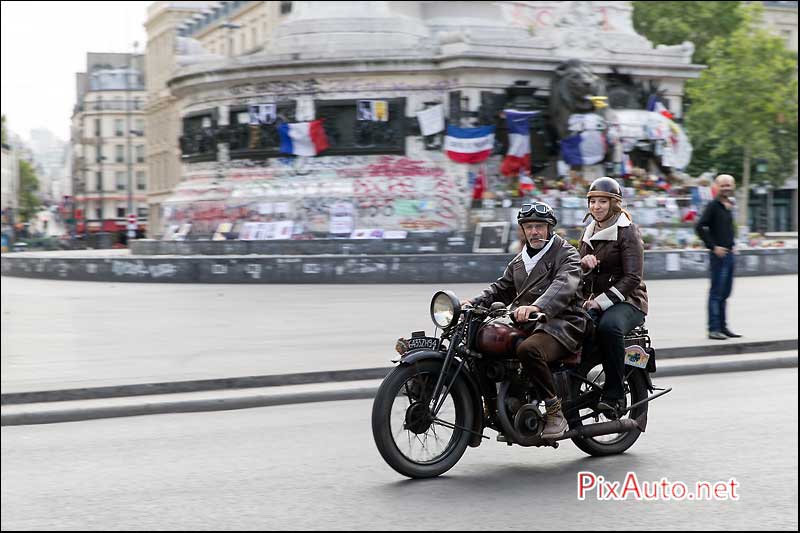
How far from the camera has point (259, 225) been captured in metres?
28.2

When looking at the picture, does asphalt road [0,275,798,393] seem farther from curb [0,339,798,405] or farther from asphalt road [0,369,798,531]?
asphalt road [0,369,798,531]

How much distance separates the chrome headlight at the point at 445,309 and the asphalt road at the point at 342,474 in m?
0.90

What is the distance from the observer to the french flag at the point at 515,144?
92.3ft

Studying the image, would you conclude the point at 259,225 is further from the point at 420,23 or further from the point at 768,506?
the point at 768,506

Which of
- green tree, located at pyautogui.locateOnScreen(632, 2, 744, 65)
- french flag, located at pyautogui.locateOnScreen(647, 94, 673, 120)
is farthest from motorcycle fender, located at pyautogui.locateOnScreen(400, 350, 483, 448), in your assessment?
green tree, located at pyautogui.locateOnScreen(632, 2, 744, 65)

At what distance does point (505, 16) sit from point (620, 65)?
12.1 ft

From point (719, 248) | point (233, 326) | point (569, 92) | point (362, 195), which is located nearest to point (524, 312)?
point (719, 248)

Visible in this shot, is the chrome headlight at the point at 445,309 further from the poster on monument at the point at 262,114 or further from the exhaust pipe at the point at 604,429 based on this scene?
the poster on monument at the point at 262,114

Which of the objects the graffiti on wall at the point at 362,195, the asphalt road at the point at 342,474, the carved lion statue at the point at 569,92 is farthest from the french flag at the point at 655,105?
Result: the asphalt road at the point at 342,474

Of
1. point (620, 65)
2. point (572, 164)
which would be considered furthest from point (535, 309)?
point (620, 65)

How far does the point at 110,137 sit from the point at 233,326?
112479 mm

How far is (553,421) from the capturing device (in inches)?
276

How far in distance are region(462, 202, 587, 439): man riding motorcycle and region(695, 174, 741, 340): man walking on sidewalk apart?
6.67 m

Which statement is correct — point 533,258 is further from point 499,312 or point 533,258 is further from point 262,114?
point 262,114
